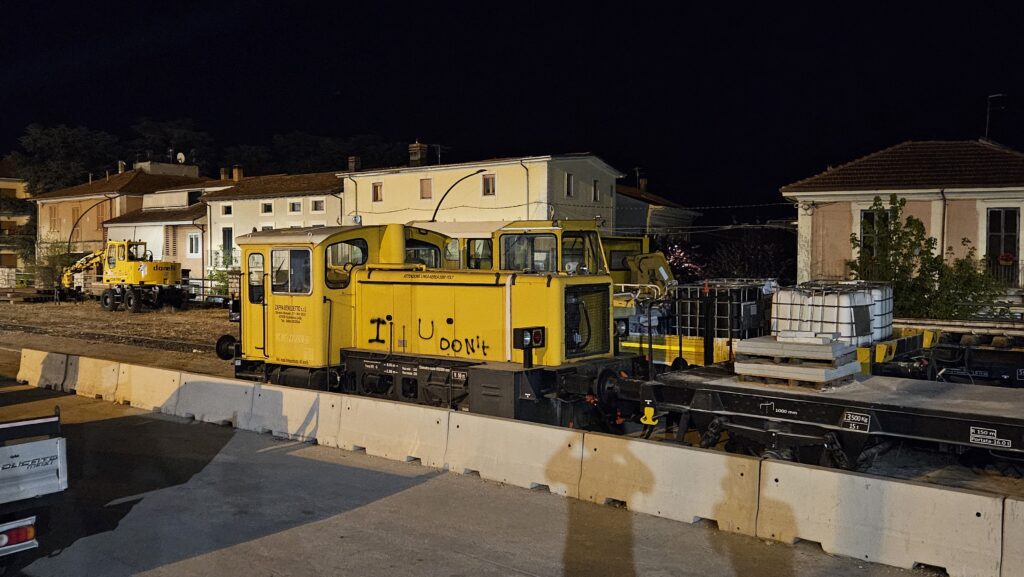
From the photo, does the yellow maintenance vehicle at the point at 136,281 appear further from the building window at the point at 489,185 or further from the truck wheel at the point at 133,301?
the building window at the point at 489,185

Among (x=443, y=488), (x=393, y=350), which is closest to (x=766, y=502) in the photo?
(x=443, y=488)

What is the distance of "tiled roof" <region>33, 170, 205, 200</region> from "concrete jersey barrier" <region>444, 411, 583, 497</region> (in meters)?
49.3

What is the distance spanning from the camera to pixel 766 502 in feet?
24.3

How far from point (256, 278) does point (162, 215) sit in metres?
40.7

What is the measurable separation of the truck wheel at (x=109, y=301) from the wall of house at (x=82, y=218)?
56.1 feet

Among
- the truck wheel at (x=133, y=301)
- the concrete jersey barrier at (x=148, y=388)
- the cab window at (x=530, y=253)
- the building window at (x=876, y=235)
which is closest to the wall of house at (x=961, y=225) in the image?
the building window at (x=876, y=235)

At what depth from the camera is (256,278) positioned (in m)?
13.1

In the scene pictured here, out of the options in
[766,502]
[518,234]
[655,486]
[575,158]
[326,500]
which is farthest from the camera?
[575,158]

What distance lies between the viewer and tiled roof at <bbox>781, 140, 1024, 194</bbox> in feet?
74.0

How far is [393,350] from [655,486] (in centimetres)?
501

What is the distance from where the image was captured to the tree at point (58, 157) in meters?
72.2

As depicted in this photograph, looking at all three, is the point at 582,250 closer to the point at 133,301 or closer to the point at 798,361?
the point at 798,361

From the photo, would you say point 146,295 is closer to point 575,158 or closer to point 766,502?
point 575,158

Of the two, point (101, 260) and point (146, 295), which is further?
point (101, 260)
